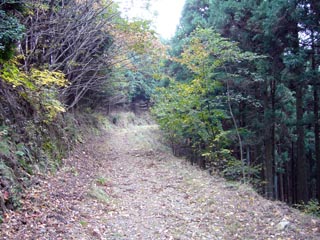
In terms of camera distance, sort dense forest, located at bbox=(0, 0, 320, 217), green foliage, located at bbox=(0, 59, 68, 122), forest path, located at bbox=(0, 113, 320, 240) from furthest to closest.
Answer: dense forest, located at bbox=(0, 0, 320, 217), green foliage, located at bbox=(0, 59, 68, 122), forest path, located at bbox=(0, 113, 320, 240)

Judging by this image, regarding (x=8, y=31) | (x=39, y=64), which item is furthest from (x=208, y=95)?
(x=8, y=31)

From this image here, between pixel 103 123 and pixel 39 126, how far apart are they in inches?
691

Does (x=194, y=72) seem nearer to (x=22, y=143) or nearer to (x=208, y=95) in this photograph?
(x=208, y=95)

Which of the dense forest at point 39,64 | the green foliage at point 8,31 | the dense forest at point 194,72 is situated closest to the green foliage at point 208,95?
the dense forest at point 194,72

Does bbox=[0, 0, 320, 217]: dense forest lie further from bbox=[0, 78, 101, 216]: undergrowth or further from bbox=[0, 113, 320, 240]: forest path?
bbox=[0, 113, 320, 240]: forest path

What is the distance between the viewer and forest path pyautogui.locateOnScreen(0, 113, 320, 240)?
4.88 meters

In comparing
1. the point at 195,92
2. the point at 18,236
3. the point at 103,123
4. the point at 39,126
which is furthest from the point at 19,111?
the point at 103,123

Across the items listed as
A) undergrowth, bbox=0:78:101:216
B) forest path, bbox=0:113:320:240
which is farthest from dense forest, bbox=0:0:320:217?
forest path, bbox=0:113:320:240

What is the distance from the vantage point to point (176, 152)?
1599 centimetres

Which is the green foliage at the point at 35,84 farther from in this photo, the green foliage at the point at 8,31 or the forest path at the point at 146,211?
the forest path at the point at 146,211

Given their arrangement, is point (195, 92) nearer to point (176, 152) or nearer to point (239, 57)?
point (239, 57)

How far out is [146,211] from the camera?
639cm

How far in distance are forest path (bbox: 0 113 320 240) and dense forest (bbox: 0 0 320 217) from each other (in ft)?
2.22

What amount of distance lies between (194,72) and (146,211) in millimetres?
6984
